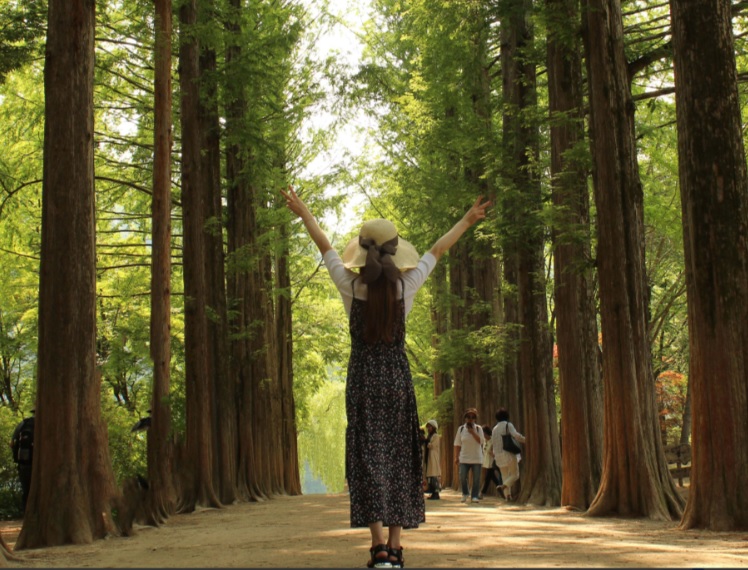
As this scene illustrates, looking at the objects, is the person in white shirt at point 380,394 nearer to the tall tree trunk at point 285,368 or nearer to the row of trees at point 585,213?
the row of trees at point 585,213

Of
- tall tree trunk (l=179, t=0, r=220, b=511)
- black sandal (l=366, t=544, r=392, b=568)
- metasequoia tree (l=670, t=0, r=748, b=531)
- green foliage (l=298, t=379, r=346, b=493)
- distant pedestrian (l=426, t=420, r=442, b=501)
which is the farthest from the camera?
green foliage (l=298, t=379, r=346, b=493)

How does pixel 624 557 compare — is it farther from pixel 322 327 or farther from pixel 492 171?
pixel 322 327

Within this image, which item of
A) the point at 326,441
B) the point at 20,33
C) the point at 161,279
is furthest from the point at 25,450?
the point at 326,441

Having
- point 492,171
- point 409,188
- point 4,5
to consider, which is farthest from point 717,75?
point 409,188

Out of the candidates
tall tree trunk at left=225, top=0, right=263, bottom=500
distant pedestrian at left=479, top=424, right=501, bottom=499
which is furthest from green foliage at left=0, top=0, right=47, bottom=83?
distant pedestrian at left=479, top=424, right=501, bottom=499

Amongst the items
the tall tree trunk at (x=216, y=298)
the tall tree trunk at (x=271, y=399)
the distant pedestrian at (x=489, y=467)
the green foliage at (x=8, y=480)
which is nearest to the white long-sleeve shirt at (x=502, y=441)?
the distant pedestrian at (x=489, y=467)

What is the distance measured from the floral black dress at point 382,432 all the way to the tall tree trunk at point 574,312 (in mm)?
9519

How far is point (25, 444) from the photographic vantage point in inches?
732

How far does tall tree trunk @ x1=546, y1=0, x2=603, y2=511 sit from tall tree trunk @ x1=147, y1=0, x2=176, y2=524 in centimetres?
683

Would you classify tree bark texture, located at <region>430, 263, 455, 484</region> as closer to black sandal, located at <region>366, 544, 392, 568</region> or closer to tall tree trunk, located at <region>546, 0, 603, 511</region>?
tall tree trunk, located at <region>546, 0, 603, 511</region>

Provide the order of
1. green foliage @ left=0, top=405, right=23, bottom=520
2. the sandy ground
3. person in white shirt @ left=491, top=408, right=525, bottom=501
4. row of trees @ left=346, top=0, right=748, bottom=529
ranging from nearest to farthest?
the sandy ground
row of trees @ left=346, top=0, right=748, bottom=529
green foliage @ left=0, top=405, right=23, bottom=520
person in white shirt @ left=491, top=408, right=525, bottom=501

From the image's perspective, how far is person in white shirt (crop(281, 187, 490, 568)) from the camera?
7.21m

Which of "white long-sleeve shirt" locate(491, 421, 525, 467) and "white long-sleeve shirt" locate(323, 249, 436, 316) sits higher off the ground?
"white long-sleeve shirt" locate(323, 249, 436, 316)

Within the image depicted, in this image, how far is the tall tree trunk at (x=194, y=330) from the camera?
2047 centimetres
